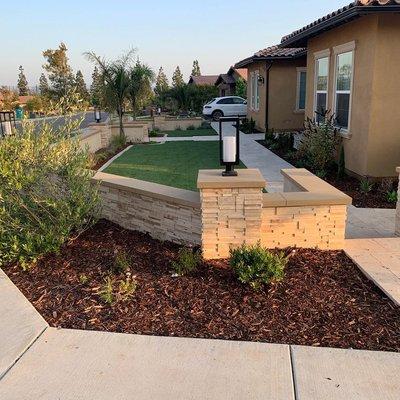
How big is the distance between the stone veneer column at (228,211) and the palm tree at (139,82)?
1524cm

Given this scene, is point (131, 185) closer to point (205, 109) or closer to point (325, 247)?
point (325, 247)

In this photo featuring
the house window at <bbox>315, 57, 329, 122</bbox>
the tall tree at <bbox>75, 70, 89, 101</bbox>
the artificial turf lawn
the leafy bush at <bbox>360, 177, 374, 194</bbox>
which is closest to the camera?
the tall tree at <bbox>75, 70, 89, 101</bbox>

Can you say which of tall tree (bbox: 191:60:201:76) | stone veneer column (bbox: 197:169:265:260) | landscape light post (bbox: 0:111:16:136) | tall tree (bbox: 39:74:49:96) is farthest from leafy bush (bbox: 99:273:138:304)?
tall tree (bbox: 191:60:201:76)

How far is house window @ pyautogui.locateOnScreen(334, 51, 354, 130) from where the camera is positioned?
30.7ft

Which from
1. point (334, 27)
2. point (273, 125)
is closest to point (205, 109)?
point (273, 125)

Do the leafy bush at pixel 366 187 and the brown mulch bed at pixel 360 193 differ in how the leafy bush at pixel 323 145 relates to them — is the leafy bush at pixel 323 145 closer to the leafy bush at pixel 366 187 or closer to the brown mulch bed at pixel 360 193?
the brown mulch bed at pixel 360 193

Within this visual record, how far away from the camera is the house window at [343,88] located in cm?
935

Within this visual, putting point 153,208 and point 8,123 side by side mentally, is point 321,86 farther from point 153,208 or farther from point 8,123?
point 8,123

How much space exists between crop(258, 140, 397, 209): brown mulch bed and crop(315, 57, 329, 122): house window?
236cm

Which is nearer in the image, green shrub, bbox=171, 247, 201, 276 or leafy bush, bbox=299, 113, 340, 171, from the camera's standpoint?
green shrub, bbox=171, 247, 201, 276

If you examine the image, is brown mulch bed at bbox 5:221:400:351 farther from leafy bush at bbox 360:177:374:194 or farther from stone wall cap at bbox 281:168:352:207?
leafy bush at bbox 360:177:374:194

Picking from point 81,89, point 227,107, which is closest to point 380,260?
point 227,107

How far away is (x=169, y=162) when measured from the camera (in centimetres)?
1240

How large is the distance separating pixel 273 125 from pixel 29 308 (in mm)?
16384
